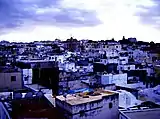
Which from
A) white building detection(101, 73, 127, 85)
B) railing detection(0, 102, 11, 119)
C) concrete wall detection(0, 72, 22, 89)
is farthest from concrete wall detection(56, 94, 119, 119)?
white building detection(101, 73, 127, 85)

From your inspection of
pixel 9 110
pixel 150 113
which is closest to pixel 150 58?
pixel 150 113

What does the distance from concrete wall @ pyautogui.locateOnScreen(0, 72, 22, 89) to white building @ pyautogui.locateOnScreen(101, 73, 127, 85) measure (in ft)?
30.5

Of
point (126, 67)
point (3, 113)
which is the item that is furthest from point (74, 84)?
point (126, 67)

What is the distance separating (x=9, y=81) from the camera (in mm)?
27094

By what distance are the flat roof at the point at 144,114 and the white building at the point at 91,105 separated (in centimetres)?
87

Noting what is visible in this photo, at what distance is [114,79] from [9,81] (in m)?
11.8

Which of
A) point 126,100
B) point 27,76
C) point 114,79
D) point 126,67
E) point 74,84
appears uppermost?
point 126,67

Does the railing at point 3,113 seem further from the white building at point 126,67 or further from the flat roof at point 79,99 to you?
the white building at point 126,67

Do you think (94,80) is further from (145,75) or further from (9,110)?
(9,110)

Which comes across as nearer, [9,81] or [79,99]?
[79,99]

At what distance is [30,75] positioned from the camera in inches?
1204

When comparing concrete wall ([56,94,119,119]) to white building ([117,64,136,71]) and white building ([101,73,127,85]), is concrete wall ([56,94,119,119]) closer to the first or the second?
white building ([101,73,127,85])

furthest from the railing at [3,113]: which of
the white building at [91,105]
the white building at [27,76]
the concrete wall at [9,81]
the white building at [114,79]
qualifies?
the white building at [114,79]

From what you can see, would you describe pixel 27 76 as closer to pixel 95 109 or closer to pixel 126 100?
pixel 126 100
